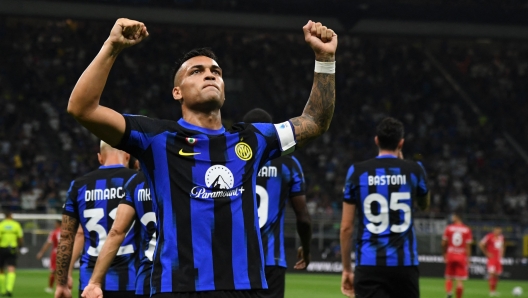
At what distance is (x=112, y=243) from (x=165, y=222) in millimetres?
1796

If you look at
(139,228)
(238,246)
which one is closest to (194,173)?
(238,246)

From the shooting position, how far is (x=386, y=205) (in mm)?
7754

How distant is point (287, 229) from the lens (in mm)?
27188

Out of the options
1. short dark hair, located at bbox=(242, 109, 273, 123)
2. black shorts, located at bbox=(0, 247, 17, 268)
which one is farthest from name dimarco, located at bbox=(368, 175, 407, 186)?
black shorts, located at bbox=(0, 247, 17, 268)

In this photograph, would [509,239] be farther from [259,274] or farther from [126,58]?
[259,274]

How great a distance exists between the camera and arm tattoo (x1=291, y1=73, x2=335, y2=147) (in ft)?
15.0

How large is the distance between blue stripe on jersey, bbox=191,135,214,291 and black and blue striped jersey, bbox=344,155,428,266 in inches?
146

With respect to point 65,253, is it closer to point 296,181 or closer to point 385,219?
point 296,181

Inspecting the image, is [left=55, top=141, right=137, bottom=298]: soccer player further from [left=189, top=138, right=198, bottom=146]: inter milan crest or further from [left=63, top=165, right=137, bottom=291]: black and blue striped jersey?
[left=189, top=138, right=198, bottom=146]: inter milan crest

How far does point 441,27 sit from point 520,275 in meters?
11.5

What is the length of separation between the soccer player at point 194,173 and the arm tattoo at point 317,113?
0.17 metres

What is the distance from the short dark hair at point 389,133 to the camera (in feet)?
25.5

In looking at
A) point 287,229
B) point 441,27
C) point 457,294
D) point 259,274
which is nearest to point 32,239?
point 287,229

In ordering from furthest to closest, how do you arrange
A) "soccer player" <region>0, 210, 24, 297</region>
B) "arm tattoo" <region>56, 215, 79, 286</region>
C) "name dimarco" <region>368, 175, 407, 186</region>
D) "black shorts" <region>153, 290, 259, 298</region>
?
"soccer player" <region>0, 210, 24, 297</region> → "name dimarco" <region>368, 175, 407, 186</region> → "arm tattoo" <region>56, 215, 79, 286</region> → "black shorts" <region>153, 290, 259, 298</region>
